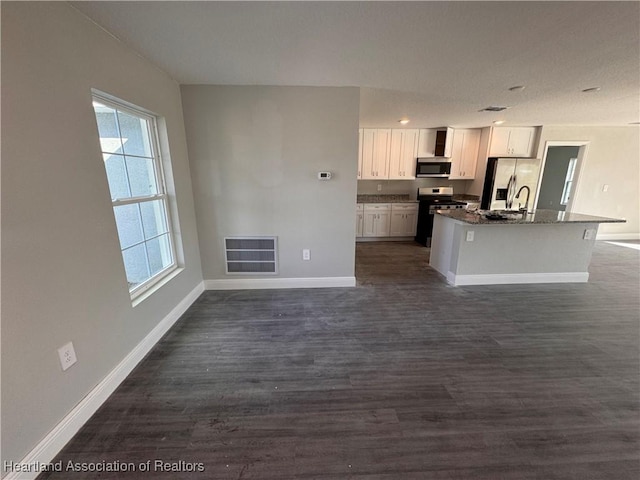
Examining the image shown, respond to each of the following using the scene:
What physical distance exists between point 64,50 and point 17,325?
146 centimetres

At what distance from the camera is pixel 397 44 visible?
74.9 inches

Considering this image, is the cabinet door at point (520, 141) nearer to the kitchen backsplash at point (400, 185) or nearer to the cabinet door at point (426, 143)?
the kitchen backsplash at point (400, 185)

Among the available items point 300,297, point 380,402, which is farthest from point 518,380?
point 300,297

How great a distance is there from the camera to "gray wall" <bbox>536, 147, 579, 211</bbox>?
6137 mm

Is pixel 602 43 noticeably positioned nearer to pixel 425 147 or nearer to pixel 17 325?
pixel 425 147

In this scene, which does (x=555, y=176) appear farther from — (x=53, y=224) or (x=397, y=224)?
(x=53, y=224)

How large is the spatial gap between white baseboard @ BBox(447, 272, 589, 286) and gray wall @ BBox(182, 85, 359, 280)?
59.5 inches

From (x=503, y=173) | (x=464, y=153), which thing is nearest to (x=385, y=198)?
(x=464, y=153)

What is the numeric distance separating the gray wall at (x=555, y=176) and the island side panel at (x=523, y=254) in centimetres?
349

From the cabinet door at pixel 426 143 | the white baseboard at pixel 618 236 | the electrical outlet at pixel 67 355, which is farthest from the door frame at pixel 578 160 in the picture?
the electrical outlet at pixel 67 355

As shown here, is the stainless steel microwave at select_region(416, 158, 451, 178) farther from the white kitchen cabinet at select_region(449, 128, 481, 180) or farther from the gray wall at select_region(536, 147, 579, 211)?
the gray wall at select_region(536, 147, 579, 211)

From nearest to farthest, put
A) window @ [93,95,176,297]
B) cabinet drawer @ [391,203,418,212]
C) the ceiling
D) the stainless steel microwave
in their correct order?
the ceiling → window @ [93,95,176,297] → the stainless steel microwave → cabinet drawer @ [391,203,418,212]

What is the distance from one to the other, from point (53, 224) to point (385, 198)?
5.37 m

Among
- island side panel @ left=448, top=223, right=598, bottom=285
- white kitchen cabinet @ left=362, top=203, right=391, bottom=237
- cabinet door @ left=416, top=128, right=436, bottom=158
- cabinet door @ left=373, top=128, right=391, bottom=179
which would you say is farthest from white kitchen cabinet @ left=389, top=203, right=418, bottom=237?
island side panel @ left=448, top=223, right=598, bottom=285
